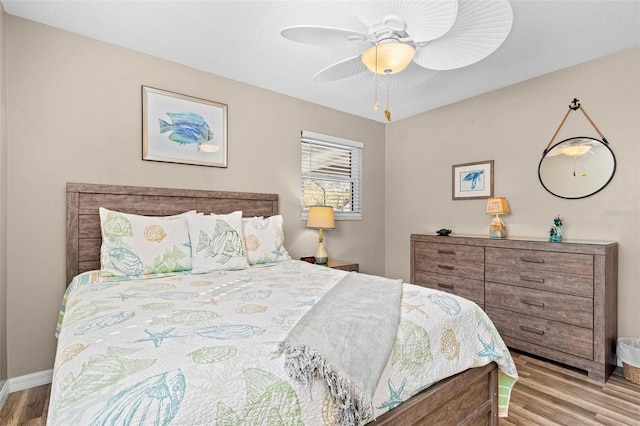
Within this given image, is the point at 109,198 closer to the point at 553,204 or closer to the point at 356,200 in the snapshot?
the point at 356,200

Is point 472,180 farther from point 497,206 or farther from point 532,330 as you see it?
point 532,330

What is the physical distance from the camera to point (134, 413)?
69 centimetres

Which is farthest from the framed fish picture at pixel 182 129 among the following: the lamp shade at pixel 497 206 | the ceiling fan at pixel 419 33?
the lamp shade at pixel 497 206

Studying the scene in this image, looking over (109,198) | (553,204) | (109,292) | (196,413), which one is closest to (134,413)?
(196,413)

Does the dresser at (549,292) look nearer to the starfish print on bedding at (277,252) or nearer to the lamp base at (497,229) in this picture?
the lamp base at (497,229)

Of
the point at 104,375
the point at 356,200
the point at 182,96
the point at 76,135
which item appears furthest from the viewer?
the point at 356,200

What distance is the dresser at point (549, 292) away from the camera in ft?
7.73

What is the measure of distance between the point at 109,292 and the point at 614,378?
3.44 meters

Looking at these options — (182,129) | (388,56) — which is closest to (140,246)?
(182,129)

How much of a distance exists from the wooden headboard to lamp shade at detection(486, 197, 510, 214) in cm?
259

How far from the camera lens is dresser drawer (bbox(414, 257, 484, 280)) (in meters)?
3.05

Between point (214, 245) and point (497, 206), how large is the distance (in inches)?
105

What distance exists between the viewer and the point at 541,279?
2625 millimetres

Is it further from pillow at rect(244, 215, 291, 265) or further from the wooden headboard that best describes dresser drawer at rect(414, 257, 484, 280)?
the wooden headboard
